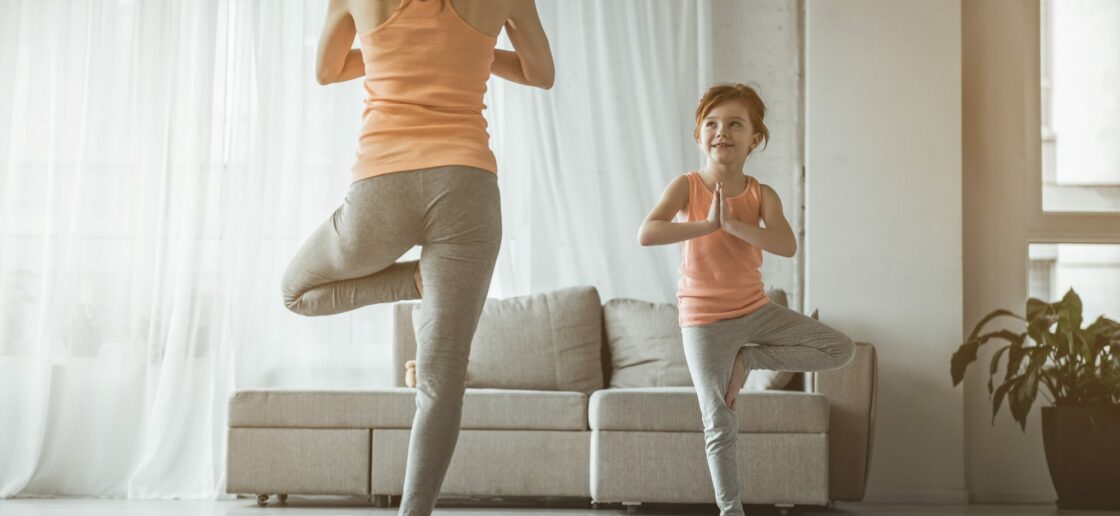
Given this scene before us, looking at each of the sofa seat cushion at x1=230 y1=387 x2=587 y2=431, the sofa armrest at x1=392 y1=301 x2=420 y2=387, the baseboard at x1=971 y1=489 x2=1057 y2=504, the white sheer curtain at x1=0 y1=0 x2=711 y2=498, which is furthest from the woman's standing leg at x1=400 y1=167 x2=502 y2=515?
the baseboard at x1=971 y1=489 x2=1057 y2=504

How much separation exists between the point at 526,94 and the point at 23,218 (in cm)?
208

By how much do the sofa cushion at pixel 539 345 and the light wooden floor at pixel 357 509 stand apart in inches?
17.7

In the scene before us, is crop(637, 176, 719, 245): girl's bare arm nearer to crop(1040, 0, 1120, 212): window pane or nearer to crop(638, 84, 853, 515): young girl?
crop(638, 84, 853, 515): young girl

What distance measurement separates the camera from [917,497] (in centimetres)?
439

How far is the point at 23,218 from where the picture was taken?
4.54 meters

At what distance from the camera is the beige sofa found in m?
3.74

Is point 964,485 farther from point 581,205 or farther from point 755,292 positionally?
point 755,292

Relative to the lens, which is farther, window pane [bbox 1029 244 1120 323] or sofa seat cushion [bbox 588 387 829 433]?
window pane [bbox 1029 244 1120 323]

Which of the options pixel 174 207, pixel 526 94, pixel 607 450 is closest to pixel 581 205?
pixel 526 94

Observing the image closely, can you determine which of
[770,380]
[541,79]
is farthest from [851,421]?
[541,79]

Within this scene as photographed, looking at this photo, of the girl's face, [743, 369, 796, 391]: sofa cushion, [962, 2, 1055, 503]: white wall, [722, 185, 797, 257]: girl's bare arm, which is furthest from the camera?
[962, 2, 1055, 503]: white wall

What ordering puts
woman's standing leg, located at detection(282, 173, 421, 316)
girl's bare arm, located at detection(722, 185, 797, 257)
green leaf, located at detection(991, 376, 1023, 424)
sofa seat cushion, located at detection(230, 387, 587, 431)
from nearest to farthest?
woman's standing leg, located at detection(282, 173, 421, 316) → girl's bare arm, located at detection(722, 185, 797, 257) → sofa seat cushion, located at detection(230, 387, 587, 431) → green leaf, located at detection(991, 376, 1023, 424)

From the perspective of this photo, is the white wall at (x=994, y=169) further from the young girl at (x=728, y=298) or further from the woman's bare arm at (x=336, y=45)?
the woman's bare arm at (x=336, y=45)

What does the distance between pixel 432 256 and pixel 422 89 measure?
0.96 feet
